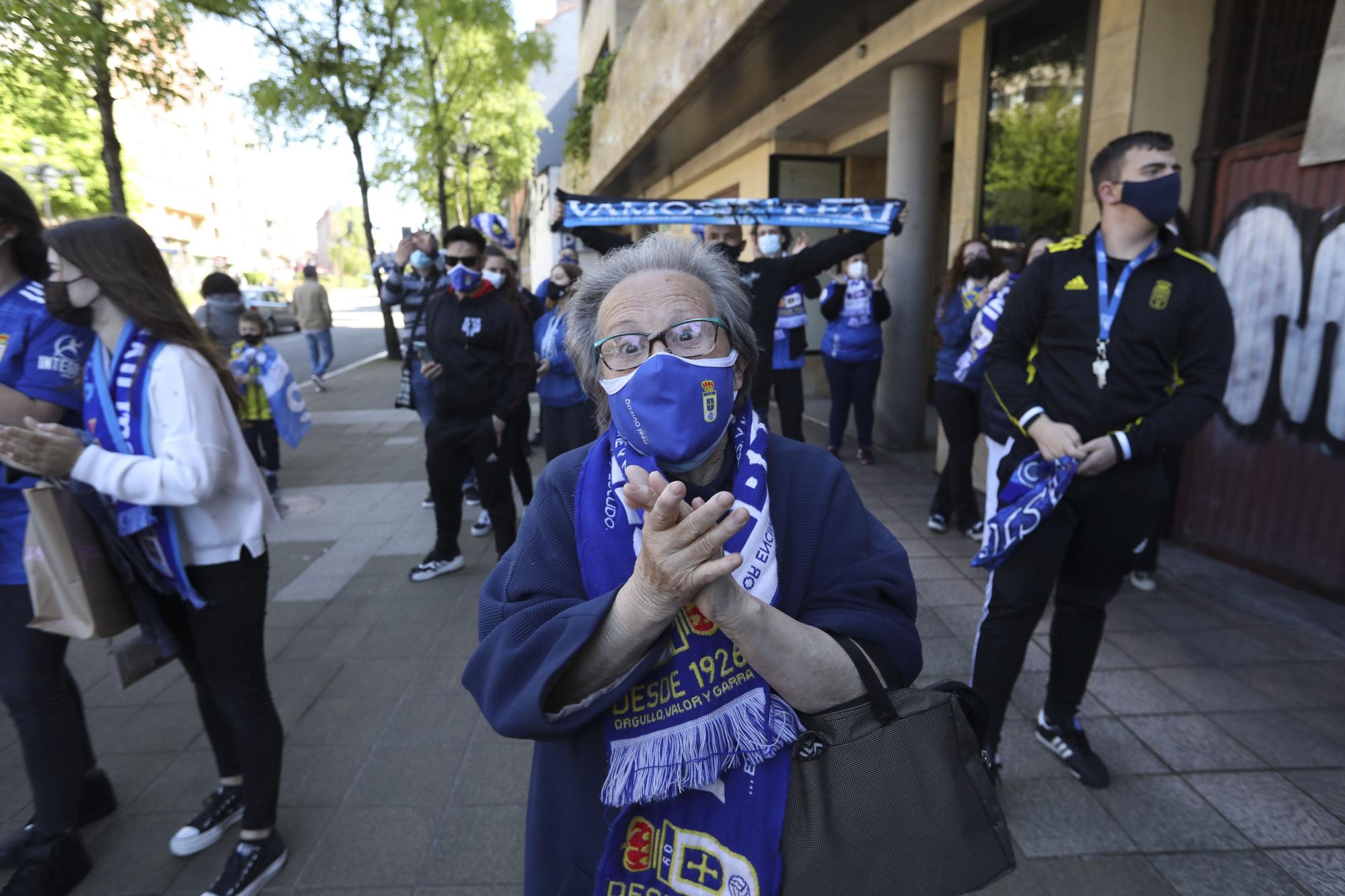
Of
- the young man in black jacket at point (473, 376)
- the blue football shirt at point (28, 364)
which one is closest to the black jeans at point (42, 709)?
the blue football shirt at point (28, 364)

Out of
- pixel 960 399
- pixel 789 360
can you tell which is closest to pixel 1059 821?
pixel 960 399

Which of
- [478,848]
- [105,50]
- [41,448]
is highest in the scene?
[105,50]

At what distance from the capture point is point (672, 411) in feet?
4.32

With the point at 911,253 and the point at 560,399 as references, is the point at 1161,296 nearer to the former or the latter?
the point at 560,399

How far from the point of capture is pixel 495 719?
129 centimetres

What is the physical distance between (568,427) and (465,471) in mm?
920

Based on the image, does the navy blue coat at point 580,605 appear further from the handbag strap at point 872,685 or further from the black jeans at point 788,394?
the black jeans at point 788,394

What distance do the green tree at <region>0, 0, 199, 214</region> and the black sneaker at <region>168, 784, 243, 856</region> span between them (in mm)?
6178

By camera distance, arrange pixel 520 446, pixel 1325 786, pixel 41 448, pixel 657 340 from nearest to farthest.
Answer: pixel 657 340 → pixel 41 448 → pixel 1325 786 → pixel 520 446

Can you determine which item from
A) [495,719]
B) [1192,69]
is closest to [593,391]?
[495,719]

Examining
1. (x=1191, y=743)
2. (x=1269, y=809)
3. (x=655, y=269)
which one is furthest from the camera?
(x=1191, y=743)

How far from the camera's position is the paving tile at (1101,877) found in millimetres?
2355

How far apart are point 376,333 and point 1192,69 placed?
28.3 m

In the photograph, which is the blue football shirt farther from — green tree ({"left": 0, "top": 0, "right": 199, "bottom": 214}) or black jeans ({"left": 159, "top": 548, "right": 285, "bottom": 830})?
green tree ({"left": 0, "top": 0, "right": 199, "bottom": 214})
